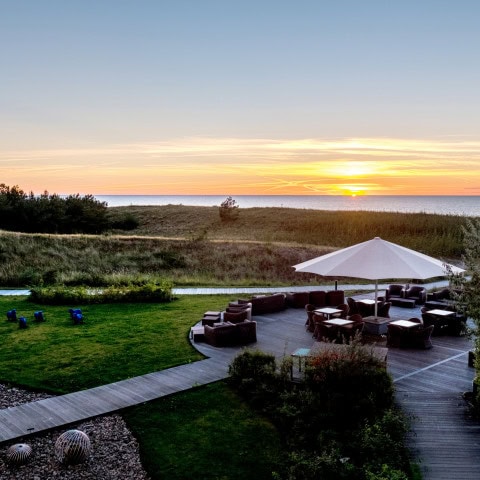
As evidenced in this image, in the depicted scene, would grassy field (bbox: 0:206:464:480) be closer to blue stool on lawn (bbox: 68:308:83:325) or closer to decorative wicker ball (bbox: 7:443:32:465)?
blue stool on lawn (bbox: 68:308:83:325)

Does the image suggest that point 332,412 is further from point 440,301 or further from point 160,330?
point 440,301

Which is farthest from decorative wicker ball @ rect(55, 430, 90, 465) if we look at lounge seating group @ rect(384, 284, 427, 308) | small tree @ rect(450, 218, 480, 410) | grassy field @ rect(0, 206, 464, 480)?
lounge seating group @ rect(384, 284, 427, 308)

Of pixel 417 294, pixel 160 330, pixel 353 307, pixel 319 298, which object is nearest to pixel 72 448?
pixel 160 330

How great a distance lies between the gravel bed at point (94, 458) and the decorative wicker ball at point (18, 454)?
0.26 feet

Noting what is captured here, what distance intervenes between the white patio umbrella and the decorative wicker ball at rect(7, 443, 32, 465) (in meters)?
7.59

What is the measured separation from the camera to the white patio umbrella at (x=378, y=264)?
1177cm

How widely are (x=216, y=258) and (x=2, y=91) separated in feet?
46.5

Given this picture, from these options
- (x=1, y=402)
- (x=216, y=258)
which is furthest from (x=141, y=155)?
(x=1, y=402)

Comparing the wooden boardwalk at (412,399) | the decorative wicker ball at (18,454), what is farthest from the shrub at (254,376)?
the decorative wicker ball at (18,454)

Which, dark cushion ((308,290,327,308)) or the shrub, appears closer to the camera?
the shrub

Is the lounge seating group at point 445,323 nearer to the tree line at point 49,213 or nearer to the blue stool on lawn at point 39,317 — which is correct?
the blue stool on lawn at point 39,317

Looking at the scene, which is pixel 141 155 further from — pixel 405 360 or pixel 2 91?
pixel 405 360

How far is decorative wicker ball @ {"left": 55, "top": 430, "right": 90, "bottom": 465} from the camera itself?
6.83 m

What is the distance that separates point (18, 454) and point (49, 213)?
40099mm
